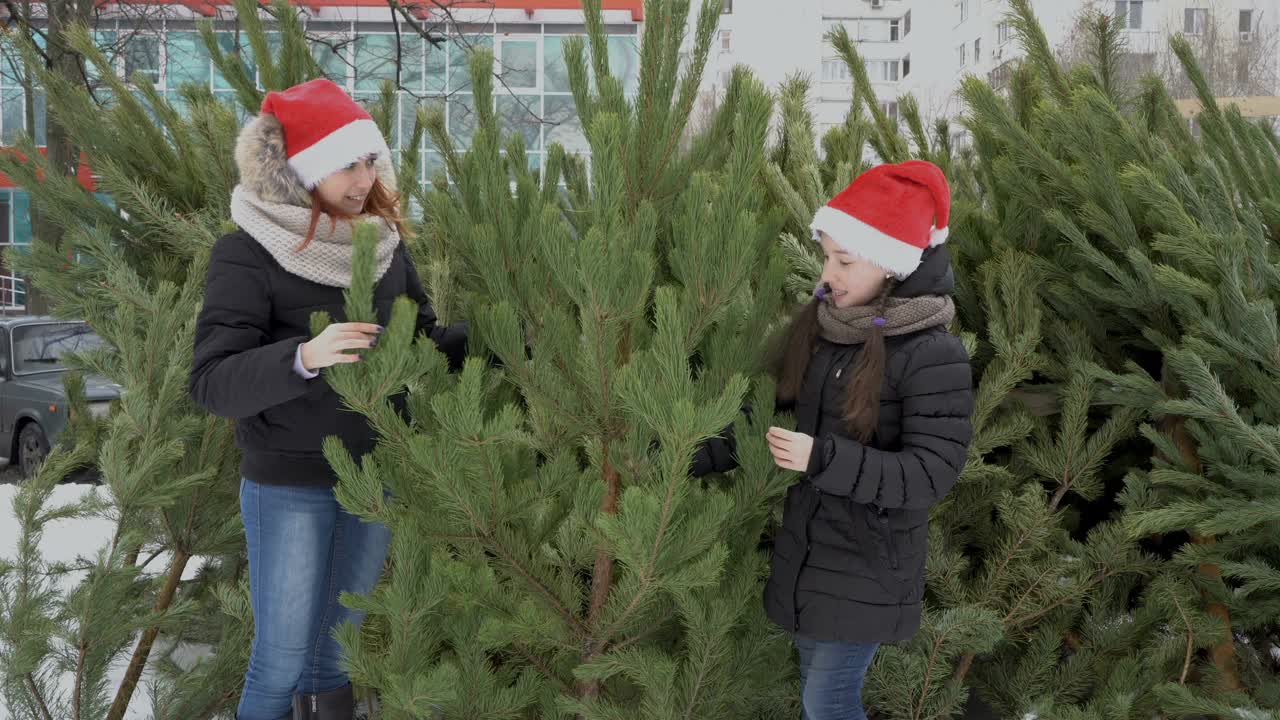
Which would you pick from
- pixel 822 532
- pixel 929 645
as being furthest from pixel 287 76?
pixel 929 645

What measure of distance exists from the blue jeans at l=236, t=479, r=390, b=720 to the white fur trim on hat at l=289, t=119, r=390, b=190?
678mm

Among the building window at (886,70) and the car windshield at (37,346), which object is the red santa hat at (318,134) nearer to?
the car windshield at (37,346)

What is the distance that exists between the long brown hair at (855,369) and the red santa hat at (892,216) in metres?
0.10

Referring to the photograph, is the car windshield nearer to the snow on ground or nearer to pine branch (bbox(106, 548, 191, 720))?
the snow on ground

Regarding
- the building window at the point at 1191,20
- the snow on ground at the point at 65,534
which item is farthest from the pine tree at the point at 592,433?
the building window at the point at 1191,20

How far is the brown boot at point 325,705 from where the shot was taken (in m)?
2.33

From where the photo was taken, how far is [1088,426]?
311cm

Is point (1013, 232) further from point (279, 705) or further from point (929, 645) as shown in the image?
point (279, 705)

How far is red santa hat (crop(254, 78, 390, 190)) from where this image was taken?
85.0 inches

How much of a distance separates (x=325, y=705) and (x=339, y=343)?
102 centimetres

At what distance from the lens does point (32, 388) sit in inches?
343

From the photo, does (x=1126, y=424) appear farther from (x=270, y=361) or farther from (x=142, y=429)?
(x=142, y=429)

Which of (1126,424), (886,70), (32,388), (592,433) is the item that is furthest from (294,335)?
(886,70)

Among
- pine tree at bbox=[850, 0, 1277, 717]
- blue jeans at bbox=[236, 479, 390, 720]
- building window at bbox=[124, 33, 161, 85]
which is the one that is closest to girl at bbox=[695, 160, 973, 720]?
pine tree at bbox=[850, 0, 1277, 717]
